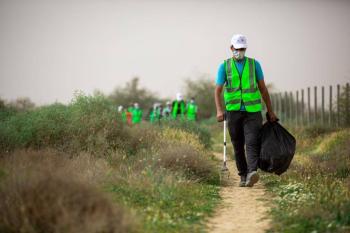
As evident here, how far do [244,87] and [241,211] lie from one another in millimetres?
2581

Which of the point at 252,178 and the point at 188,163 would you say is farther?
the point at 188,163

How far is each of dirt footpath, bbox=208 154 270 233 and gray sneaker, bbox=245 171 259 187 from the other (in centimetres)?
11

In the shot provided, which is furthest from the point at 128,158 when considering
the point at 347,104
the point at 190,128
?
the point at 347,104

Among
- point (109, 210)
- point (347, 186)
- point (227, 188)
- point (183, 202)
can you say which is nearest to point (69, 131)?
A: point (227, 188)

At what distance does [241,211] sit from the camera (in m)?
8.93

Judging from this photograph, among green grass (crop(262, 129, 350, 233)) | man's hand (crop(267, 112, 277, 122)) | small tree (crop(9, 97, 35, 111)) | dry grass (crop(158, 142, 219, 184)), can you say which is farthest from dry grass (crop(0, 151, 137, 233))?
small tree (crop(9, 97, 35, 111))

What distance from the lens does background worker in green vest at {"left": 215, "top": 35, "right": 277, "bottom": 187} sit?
10.7 metres

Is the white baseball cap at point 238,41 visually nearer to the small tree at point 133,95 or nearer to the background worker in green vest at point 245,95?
the background worker in green vest at point 245,95

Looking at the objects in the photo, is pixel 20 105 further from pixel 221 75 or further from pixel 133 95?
pixel 133 95

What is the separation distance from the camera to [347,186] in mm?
9141

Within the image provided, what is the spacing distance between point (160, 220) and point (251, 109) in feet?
11.6

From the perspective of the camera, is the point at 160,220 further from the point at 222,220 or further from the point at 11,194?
the point at 11,194

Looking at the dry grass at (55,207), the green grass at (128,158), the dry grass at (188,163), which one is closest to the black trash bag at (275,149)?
the green grass at (128,158)

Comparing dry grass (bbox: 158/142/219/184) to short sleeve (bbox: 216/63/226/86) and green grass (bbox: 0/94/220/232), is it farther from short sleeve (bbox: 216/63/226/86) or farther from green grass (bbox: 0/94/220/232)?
short sleeve (bbox: 216/63/226/86)
